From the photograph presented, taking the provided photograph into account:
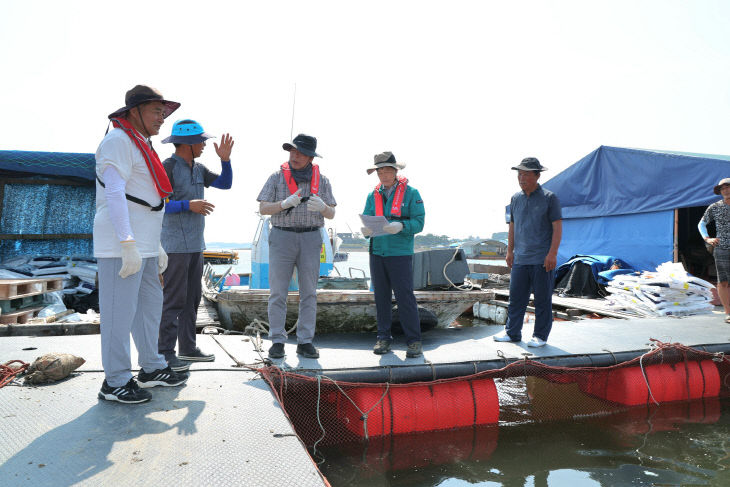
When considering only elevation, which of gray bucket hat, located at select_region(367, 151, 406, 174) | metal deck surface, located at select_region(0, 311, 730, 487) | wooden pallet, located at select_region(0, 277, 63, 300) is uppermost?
gray bucket hat, located at select_region(367, 151, 406, 174)

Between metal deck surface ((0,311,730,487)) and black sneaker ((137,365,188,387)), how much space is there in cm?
7

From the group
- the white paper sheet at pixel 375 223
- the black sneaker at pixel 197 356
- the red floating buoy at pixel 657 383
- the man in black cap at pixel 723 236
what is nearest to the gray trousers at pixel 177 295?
the black sneaker at pixel 197 356

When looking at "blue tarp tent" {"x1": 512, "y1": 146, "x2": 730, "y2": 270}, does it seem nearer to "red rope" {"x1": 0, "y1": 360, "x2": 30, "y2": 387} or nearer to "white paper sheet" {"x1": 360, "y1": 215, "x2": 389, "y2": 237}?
"white paper sheet" {"x1": 360, "y1": 215, "x2": 389, "y2": 237}

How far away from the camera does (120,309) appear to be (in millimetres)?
2633

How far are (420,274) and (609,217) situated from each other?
7.86m

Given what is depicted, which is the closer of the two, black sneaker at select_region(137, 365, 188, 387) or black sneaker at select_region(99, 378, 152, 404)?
black sneaker at select_region(99, 378, 152, 404)

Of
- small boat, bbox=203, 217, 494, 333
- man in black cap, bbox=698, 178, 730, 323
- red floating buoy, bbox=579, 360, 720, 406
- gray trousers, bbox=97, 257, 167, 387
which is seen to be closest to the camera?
gray trousers, bbox=97, 257, 167, 387

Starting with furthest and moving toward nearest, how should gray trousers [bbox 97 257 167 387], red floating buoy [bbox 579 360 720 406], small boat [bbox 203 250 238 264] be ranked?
small boat [bbox 203 250 238 264], red floating buoy [bbox 579 360 720 406], gray trousers [bbox 97 257 167 387]

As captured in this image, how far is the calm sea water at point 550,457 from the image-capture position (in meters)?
3.30

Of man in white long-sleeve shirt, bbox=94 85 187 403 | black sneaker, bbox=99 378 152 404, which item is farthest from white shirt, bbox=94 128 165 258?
black sneaker, bbox=99 378 152 404

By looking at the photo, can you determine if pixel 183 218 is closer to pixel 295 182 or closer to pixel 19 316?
pixel 295 182

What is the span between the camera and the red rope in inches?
117

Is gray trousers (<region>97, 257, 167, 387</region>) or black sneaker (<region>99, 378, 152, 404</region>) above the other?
gray trousers (<region>97, 257, 167, 387</region>)

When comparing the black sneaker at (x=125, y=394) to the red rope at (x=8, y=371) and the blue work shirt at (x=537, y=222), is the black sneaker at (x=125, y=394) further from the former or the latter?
the blue work shirt at (x=537, y=222)
